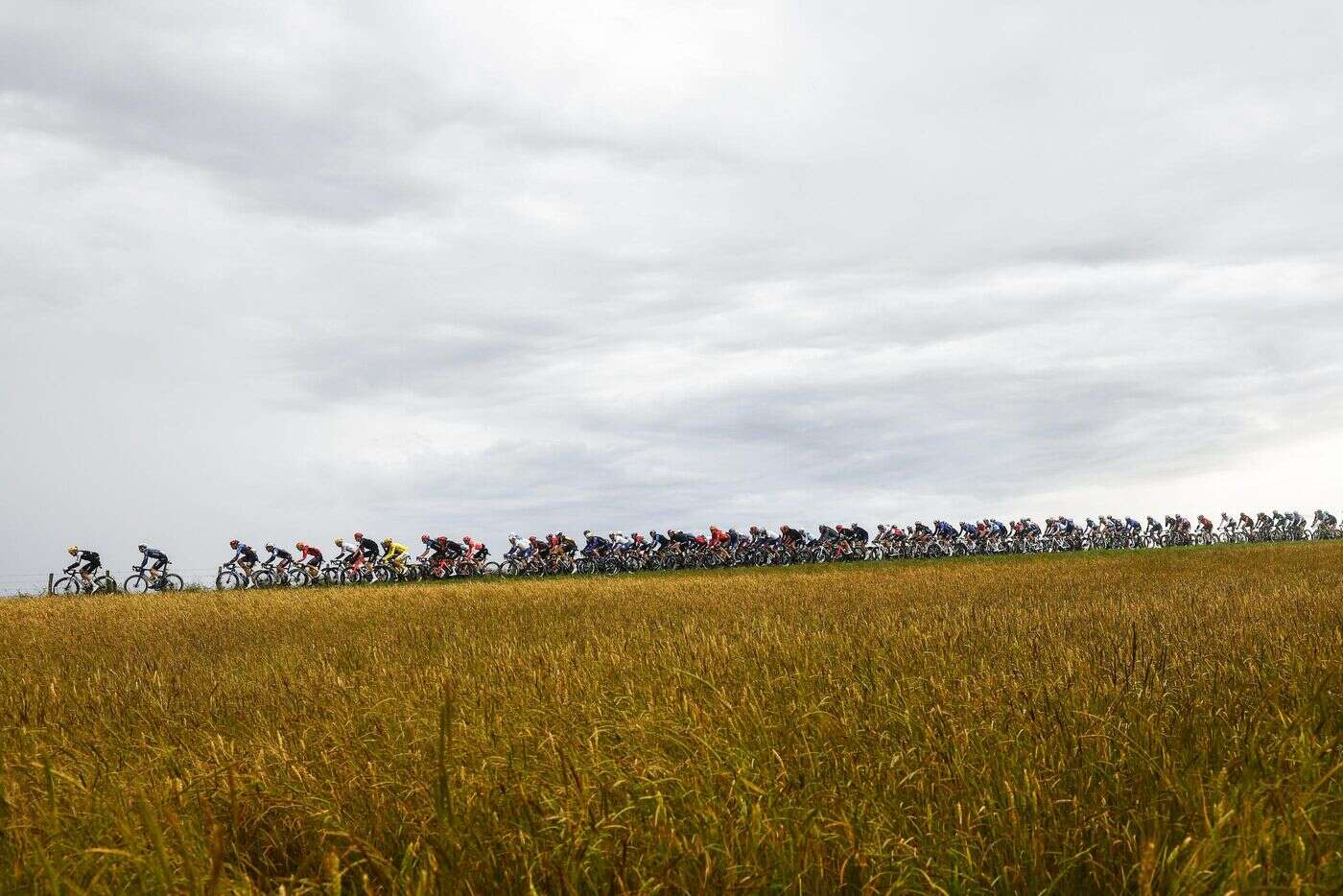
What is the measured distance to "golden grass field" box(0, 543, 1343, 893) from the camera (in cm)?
305

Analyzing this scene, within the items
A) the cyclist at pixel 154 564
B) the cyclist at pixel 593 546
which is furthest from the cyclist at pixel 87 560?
the cyclist at pixel 593 546

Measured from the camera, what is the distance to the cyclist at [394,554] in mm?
35531

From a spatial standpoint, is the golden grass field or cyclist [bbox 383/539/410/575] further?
cyclist [bbox 383/539/410/575]

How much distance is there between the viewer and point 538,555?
1538 inches

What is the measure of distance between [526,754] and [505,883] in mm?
1468

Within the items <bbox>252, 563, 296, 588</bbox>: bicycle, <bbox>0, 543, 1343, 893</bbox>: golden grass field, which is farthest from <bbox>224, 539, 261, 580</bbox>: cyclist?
<bbox>0, 543, 1343, 893</bbox>: golden grass field

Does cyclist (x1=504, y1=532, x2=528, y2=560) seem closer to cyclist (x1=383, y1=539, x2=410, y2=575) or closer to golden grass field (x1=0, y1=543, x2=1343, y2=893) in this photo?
cyclist (x1=383, y1=539, x2=410, y2=575)

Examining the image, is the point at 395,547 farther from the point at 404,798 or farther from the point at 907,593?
the point at 404,798

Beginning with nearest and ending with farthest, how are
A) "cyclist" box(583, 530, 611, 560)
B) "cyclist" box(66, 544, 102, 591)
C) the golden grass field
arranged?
the golden grass field → "cyclist" box(66, 544, 102, 591) → "cyclist" box(583, 530, 611, 560)

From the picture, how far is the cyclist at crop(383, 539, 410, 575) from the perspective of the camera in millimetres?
35531

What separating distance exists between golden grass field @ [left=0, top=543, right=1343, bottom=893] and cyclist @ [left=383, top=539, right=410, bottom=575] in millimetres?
26237

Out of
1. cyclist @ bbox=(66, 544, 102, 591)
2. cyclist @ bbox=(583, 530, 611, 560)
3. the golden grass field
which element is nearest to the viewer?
the golden grass field

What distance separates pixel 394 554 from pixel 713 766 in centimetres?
3329

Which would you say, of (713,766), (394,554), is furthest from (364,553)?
(713,766)
